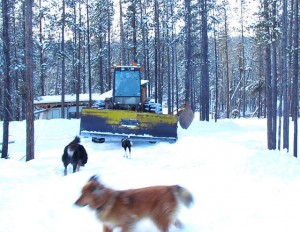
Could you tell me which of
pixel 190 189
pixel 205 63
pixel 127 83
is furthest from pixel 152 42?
pixel 190 189

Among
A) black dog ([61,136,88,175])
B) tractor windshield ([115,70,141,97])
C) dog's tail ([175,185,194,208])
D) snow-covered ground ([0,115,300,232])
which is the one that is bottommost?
snow-covered ground ([0,115,300,232])

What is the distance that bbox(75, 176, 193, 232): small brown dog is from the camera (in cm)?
397

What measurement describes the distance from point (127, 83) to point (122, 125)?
335 cm

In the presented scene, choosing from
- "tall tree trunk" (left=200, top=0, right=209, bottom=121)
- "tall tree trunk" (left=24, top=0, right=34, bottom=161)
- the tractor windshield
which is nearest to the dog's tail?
"tall tree trunk" (left=24, top=0, right=34, bottom=161)

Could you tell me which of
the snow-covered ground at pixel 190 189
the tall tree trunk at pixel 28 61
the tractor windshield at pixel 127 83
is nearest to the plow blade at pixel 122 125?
the snow-covered ground at pixel 190 189

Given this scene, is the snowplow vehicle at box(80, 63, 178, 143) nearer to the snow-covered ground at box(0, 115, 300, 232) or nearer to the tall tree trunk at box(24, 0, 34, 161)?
the snow-covered ground at box(0, 115, 300, 232)

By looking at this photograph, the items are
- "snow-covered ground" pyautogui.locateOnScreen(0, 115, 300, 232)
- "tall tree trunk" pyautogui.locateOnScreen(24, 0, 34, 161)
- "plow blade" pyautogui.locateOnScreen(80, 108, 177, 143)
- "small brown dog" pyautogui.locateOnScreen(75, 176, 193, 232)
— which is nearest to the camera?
"small brown dog" pyautogui.locateOnScreen(75, 176, 193, 232)

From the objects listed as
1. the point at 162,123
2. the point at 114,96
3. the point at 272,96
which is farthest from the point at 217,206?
the point at 272,96

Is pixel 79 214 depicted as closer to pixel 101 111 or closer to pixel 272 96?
pixel 101 111

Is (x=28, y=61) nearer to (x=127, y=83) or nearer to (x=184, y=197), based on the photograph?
(x=127, y=83)

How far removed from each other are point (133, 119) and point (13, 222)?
32.2ft

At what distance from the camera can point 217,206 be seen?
211 inches

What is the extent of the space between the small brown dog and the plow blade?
415 inches

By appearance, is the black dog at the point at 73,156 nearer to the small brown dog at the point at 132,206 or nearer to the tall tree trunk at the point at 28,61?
the tall tree trunk at the point at 28,61
